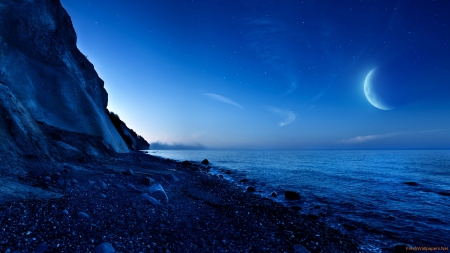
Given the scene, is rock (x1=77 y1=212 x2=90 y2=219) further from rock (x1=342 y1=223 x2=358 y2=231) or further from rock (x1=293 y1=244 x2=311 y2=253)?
rock (x1=342 y1=223 x2=358 y2=231)

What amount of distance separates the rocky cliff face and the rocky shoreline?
18.3 m

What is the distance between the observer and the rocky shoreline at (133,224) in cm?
552

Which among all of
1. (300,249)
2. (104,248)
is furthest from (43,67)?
(300,249)

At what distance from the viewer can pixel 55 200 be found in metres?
7.76

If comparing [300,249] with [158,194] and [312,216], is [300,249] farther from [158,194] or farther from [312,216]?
[158,194]

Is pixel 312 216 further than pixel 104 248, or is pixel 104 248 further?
pixel 312 216

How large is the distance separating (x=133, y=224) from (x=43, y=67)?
33.3 m

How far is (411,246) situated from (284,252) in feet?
24.5

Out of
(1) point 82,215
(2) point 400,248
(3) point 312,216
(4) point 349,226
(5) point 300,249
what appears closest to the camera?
(1) point 82,215

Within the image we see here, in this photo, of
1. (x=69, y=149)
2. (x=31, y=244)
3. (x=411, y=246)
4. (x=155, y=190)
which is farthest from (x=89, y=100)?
(x=411, y=246)

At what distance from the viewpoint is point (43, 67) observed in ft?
92.8

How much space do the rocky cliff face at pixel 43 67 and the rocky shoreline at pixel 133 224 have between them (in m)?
18.3

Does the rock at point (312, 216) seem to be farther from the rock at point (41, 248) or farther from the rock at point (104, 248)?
the rock at point (41, 248)

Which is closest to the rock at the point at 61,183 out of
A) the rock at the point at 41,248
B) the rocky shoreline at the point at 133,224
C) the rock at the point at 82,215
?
the rocky shoreline at the point at 133,224
